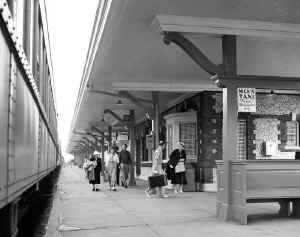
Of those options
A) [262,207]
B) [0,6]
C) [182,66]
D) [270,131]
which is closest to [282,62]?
[182,66]

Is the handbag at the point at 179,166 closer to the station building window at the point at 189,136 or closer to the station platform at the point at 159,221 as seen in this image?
the station building window at the point at 189,136

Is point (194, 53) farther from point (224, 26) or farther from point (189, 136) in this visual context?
point (189, 136)

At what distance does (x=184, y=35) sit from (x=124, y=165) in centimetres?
943

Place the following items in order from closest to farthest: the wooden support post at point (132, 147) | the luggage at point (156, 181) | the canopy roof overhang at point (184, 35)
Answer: the canopy roof overhang at point (184, 35) < the luggage at point (156, 181) < the wooden support post at point (132, 147)

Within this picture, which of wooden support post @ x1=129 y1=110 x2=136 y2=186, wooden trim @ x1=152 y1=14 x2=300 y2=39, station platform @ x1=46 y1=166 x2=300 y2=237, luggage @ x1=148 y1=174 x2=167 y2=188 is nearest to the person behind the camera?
station platform @ x1=46 y1=166 x2=300 y2=237

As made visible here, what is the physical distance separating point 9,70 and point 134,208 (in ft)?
25.2

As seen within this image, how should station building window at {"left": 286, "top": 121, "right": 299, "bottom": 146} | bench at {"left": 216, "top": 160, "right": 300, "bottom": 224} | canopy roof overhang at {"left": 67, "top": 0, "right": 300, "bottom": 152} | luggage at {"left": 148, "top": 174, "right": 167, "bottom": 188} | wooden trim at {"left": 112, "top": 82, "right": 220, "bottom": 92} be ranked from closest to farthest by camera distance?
1. bench at {"left": 216, "top": 160, "right": 300, "bottom": 224}
2. canopy roof overhang at {"left": 67, "top": 0, "right": 300, "bottom": 152}
3. luggage at {"left": 148, "top": 174, "right": 167, "bottom": 188}
4. wooden trim at {"left": 112, "top": 82, "right": 220, "bottom": 92}
5. station building window at {"left": 286, "top": 121, "right": 299, "bottom": 146}

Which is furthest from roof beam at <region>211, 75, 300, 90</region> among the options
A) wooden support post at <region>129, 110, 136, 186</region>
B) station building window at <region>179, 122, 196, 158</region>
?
wooden support post at <region>129, 110, 136, 186</region>

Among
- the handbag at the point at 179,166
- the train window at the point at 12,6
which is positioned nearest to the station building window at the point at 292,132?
the handbag at the point at 179,166

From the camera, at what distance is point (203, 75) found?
1437 cm

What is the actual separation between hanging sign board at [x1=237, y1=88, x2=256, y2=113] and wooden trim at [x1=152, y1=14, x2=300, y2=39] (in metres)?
1.12

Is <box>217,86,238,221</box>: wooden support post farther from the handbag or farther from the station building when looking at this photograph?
Answer: the handbag

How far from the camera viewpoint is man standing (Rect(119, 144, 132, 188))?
1749 centimetres

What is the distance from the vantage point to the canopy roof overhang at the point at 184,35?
810 cm
